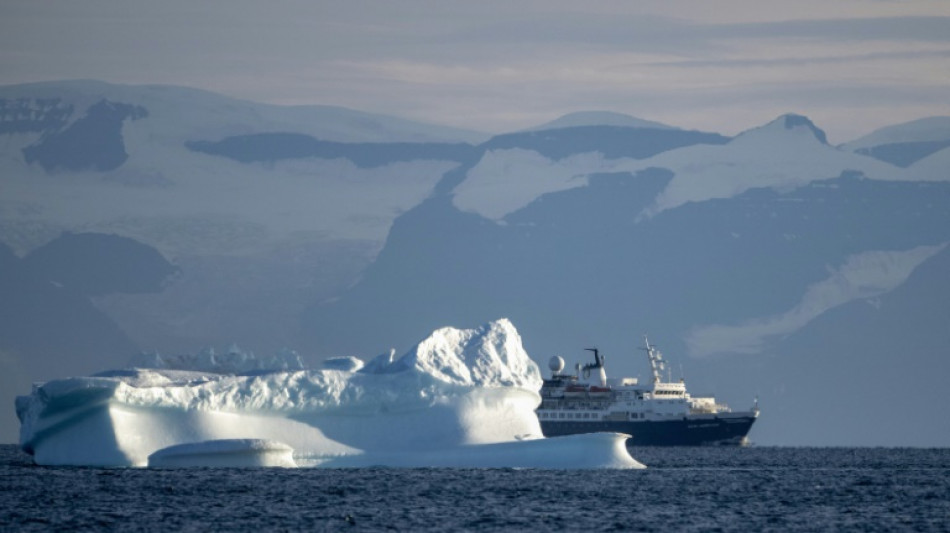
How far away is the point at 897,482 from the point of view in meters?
51.0

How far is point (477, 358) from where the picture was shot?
49938mm

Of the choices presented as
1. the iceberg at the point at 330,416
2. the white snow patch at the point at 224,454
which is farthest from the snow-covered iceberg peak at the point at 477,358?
the white snow patch at the point at 224,454

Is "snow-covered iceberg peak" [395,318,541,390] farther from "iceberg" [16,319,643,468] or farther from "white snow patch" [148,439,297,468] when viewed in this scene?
"white snow patch" [148,439,297,468]

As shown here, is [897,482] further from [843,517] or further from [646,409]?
[646,409]

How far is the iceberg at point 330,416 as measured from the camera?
150 ft

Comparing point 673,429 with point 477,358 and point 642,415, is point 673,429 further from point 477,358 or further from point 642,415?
point 477,358

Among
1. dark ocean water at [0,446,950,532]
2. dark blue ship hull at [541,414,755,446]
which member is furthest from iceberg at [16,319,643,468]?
dark blue ship hull at [541,414,755,446]

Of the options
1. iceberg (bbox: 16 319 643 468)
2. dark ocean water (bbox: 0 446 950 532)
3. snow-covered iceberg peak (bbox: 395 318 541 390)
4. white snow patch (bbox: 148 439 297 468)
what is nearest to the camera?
dark ocean water (bbox: 0 446 950 532)

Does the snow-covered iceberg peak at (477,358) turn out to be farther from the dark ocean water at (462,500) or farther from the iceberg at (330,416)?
the dark ocean water at (462,500)

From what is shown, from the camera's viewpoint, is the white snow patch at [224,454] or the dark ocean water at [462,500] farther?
the white snow patch at [224,454]

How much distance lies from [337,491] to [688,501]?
8.29 m

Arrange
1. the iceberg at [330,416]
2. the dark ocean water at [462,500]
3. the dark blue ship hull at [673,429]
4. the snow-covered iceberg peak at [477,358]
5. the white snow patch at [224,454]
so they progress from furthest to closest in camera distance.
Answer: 1. the dark blue ship hull at [673,429]
2. the snow-covered iceberg peak at [477,358]
3. the iceberg at [330,416]
4. the white snow patch at [224,454]
5. the dark ocean water at [462,500]

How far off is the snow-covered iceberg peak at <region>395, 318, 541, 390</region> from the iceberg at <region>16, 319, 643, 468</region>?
0.13 feet

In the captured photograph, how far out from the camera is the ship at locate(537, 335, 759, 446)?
4021 inches
